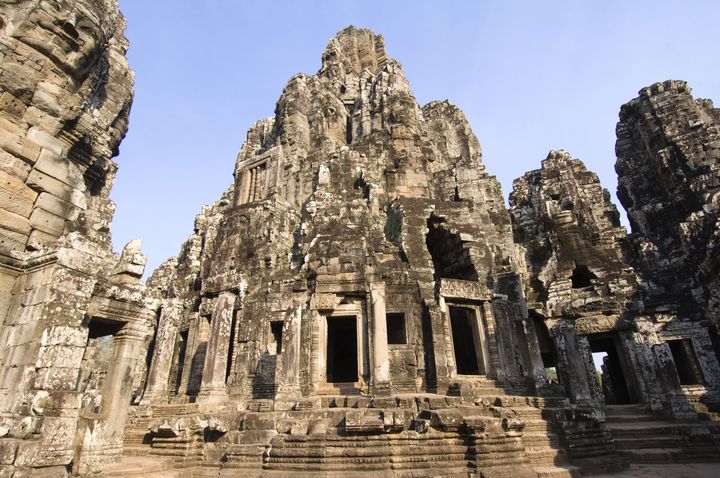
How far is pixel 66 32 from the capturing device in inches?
253

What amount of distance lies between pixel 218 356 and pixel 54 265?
8888mm

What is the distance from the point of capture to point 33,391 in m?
5.09

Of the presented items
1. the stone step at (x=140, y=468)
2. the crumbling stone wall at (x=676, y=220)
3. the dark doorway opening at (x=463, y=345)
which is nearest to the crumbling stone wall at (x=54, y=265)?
the stone step at (x=140, y=468)

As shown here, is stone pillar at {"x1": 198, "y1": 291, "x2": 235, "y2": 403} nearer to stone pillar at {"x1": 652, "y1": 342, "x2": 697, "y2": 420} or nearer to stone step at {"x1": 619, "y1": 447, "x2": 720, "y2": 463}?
stone step at {"x1": 619, "y1": 447, "x2": 720, "y2": 463}

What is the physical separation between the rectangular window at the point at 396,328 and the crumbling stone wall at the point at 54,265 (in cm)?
944

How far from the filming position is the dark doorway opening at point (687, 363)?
16047 mm

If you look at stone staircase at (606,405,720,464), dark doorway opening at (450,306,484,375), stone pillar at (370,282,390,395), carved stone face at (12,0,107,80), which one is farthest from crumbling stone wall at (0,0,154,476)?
dark doorway opening at (450,306,484,375)

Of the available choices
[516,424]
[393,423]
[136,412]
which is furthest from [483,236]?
[136,412]

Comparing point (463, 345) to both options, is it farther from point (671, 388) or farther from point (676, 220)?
→ point (676, 220)

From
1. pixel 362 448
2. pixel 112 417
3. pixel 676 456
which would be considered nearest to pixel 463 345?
pixel 676 456

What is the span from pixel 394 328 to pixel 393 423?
24.4ft

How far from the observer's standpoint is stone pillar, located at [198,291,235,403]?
13.0 meters

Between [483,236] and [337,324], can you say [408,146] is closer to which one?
[483,236]

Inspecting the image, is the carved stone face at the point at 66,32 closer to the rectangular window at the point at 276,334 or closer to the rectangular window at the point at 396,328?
the rectangular window at the point at 276,334
